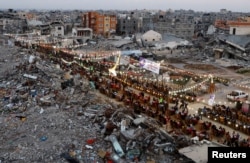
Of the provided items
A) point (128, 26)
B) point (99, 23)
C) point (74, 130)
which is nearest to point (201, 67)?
point (74, 130)

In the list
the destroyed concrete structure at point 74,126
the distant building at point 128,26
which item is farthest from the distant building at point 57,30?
the destroyed concrete structure at point 74,126

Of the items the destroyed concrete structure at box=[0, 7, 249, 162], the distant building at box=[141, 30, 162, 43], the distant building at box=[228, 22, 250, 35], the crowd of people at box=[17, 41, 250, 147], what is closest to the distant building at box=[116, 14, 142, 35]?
the distant building at box=[141, 30, 162, 43]

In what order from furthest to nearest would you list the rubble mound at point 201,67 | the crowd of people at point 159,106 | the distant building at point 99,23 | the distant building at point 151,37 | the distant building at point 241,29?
the distant building at point 99,23 → the distant building at point 151,37 → the distant building at point 241,29 → the rubble mound at point 201,67 → the crowd of people at point 159,106

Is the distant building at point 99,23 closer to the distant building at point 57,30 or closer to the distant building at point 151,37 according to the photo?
the distant building at point 57,30

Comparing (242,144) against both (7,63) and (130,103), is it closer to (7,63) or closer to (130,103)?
(130,103)

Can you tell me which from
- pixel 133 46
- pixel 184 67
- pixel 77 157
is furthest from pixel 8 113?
pixel 133 46
